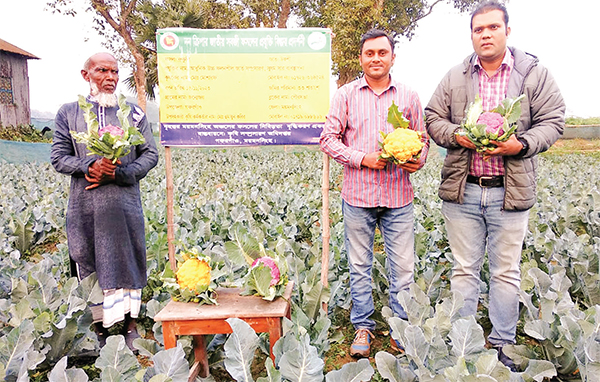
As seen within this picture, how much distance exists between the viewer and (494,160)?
113 inches

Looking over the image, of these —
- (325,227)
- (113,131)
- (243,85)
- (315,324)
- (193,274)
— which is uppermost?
(243,85)

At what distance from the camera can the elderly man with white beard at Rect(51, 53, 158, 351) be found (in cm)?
302

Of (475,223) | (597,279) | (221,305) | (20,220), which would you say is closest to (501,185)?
(475,223)

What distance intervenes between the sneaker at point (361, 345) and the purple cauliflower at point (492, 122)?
166 cm

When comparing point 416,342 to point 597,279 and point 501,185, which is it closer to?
point 501,185

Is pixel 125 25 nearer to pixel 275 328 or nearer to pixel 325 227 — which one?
pixel 325 227

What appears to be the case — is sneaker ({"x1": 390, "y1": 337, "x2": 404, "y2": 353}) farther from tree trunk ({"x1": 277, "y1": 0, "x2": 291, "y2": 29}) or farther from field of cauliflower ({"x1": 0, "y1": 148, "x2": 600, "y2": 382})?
tree trunk ({"x1": 277, "y1": 0, "x2": 291, "y2": 29})

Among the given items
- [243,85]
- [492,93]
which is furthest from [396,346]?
[243,85]

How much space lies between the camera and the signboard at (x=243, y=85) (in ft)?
11.0

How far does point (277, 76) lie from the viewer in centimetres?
338

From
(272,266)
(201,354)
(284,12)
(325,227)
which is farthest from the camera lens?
(284,12)

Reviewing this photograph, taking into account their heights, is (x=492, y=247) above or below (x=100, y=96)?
below

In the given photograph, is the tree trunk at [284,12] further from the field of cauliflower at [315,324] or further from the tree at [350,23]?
the field of cauliflower at [315,324]

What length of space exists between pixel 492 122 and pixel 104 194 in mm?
2519
